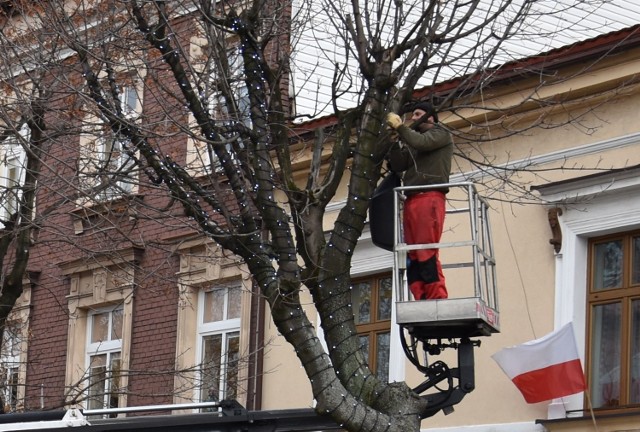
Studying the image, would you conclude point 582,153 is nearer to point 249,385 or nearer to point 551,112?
point 551,112

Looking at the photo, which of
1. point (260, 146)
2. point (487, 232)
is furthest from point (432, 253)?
point (260, 146)

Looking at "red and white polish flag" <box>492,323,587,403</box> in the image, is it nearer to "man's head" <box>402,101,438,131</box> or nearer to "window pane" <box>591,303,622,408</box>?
"window pane" <box>591,303,622,408</box>

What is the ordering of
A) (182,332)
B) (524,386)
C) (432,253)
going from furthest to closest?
1. (182,332)
2. (524,386)
3. (432,253)

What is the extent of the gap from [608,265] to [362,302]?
12.3 feet

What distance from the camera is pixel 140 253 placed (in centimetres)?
2173

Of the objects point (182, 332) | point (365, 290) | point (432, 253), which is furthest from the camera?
Answer: point (182, 332)

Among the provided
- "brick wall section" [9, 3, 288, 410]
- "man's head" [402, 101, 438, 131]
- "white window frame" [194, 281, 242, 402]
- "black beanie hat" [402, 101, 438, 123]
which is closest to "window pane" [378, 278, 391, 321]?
"brick wall section" [9, 3, 288, 410]

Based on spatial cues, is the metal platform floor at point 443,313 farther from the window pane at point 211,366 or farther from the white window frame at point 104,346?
the white window frame at point 104,346

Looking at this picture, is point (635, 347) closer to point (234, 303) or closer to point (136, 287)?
point (234, 303)

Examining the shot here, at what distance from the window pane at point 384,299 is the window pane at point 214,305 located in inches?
115

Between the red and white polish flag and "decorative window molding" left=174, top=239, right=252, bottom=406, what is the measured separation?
16.5 ft

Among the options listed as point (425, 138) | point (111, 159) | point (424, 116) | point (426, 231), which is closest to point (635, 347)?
point (426, 231)

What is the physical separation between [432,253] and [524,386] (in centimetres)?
443

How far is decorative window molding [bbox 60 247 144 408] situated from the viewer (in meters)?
21.8
